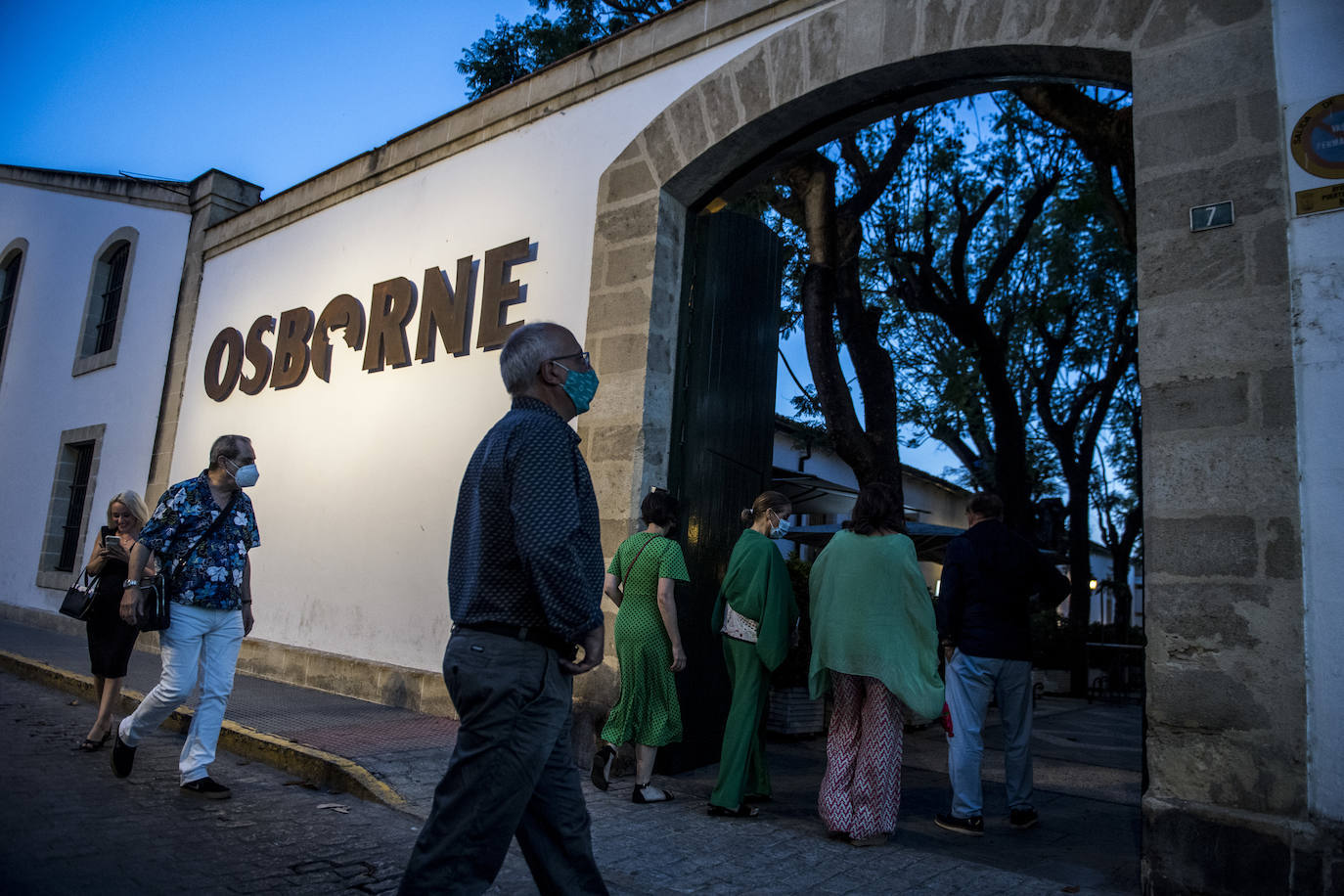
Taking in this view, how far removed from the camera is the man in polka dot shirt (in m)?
2.35

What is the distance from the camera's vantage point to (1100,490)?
25.3 metres

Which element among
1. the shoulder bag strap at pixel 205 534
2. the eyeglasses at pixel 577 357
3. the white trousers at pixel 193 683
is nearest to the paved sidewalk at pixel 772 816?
the white trousers at pixel 193 683

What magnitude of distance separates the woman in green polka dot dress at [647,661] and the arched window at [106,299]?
33.8 ft

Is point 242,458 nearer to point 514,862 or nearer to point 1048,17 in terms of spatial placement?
point 514,862

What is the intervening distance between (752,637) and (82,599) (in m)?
4.12

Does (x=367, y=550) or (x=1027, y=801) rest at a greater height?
(x=367, y=550)

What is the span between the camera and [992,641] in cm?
491

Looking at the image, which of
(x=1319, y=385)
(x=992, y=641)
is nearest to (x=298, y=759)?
(x=992, y=641)

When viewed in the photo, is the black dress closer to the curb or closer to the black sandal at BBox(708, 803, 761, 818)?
the curb

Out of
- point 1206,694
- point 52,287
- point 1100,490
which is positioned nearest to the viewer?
point 1206,694

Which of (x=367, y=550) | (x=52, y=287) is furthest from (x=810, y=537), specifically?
(x=52, y=287)

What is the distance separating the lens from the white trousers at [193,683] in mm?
4512

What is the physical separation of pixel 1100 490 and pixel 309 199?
73.2 feet

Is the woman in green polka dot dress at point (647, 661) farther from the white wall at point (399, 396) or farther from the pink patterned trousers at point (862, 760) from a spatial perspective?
the white wall at point (399, 396)
